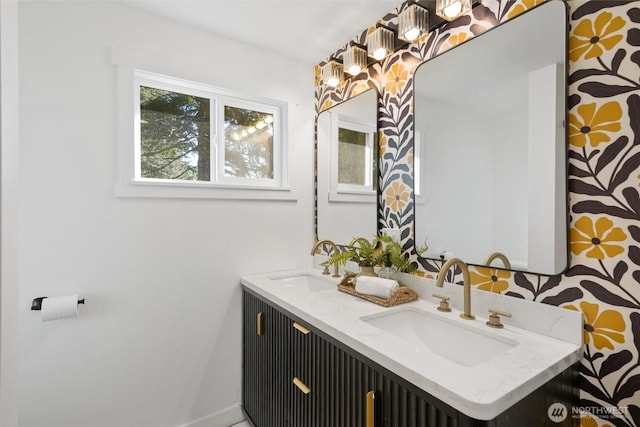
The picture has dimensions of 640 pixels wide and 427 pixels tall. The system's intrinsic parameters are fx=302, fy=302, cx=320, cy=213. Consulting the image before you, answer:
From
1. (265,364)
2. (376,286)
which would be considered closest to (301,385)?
(265,364)

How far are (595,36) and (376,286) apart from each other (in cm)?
117

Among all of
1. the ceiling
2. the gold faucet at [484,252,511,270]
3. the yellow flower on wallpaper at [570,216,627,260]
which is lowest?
the gold faucet at [484,252,511,270]

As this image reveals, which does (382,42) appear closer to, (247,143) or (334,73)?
(334,73)

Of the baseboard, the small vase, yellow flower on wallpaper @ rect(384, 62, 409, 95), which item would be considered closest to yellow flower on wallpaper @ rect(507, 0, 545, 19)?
yellow flower on wallpaper @ rect(384, 62, 409, 95)

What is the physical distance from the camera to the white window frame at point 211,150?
1555 millimetres

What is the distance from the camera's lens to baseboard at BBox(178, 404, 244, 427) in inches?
69.7

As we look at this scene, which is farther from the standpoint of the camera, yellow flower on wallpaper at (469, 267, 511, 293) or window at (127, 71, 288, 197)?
window at (127, 71, 288, 197)

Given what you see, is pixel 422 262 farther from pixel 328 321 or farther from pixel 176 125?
pixel 176 125

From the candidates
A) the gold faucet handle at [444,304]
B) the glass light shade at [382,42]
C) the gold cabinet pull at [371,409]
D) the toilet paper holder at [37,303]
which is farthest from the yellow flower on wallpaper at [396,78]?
the toilet paper holder at [37,303]

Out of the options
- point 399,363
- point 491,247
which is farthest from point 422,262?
point 399,363

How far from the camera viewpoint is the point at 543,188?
106 centimetres

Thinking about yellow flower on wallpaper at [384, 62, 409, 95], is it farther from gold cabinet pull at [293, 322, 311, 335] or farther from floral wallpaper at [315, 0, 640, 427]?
gold cabinet pull at [293, 322, 311, 335]

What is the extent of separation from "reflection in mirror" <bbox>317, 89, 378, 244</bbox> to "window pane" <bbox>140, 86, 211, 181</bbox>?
2.58 ft

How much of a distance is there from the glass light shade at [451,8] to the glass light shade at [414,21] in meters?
0.12
